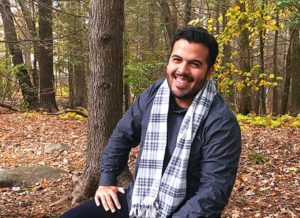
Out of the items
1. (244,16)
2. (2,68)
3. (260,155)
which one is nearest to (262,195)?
(260,155)

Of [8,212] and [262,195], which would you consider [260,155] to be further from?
[8,212]

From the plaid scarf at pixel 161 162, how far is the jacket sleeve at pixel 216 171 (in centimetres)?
10

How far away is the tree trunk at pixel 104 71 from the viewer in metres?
4.89

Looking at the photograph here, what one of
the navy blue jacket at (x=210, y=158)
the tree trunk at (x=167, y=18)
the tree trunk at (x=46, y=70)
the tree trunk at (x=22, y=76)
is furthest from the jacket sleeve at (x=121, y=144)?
the tree trunk at (x=22, y=76)

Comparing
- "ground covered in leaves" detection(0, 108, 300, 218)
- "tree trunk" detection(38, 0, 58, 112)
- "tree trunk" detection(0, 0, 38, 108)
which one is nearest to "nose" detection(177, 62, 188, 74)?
"ground covered in leaves" detection(0, 108, 300, 218)

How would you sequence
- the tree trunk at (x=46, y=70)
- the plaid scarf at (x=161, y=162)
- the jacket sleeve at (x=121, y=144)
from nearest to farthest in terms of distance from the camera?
1. the plaid scarf at (x=161, y=162)
2. the jacket sleeve at (x=121, y=144)
3. the tree trunk at (x=46, y=70)

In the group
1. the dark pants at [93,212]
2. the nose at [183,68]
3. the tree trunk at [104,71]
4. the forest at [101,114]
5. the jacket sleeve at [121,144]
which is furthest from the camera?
the forest at [101,114]

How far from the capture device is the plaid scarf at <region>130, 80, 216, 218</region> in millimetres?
2682

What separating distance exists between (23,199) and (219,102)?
3.99 m

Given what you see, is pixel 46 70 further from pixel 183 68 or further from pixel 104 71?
pixel 183 68

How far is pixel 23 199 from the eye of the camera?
5.81m

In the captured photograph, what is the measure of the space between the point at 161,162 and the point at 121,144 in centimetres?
45

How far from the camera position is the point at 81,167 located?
283 inches

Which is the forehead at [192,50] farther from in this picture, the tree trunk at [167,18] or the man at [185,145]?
the tree trunk at [167,18]
